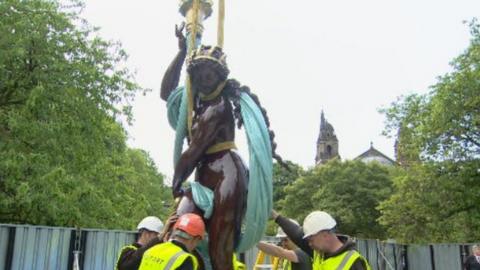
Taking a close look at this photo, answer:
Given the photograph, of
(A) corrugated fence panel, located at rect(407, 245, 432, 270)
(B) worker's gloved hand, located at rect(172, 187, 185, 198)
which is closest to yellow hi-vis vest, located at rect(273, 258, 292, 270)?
(B) worker's gloved hand, located at rect(172, 187, 185, 198)

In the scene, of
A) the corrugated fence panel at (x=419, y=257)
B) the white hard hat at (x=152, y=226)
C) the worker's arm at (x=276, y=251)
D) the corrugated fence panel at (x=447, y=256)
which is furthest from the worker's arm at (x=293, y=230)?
the corrugated fence panel at (x=419, y=257)

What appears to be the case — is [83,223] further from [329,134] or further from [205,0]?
[329,134]

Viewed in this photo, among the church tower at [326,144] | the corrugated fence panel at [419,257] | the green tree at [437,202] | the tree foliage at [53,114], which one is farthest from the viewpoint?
the church tower at [326,144]

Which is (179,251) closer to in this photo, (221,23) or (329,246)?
(329,246)

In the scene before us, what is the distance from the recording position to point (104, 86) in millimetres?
16203

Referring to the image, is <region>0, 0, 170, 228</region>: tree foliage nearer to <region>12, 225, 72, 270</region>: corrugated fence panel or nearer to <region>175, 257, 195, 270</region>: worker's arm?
<region>12, 225, 72, 270</region>: corrugated fence panel

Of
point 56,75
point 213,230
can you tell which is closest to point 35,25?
point 56,75

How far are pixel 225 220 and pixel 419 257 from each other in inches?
737

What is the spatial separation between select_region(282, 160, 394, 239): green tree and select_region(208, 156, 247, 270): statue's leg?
36.5m

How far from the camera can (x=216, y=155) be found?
4504 mm

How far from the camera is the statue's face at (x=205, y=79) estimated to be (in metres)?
4.50

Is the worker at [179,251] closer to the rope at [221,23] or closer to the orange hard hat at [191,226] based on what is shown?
the orange hard hat at [191,226]

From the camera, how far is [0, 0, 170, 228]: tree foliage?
13953 millimetres

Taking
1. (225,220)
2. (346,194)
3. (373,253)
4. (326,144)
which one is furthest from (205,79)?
(326,144)
